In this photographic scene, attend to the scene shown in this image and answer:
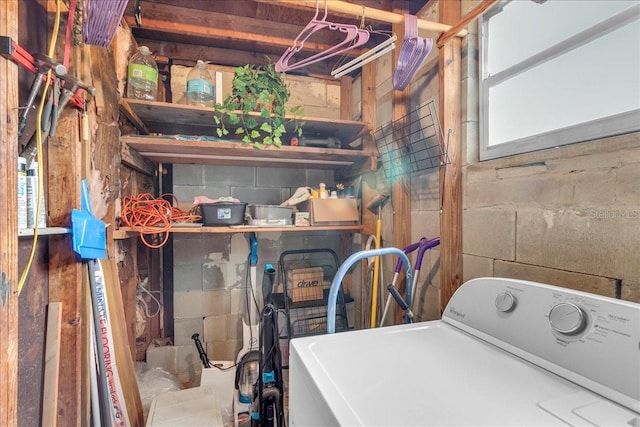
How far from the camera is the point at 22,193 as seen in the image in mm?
849

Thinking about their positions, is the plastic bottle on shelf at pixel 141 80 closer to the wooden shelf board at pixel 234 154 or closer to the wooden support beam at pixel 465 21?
the wooden shelf board at pixel 234 154

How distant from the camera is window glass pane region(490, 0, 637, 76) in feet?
2.73

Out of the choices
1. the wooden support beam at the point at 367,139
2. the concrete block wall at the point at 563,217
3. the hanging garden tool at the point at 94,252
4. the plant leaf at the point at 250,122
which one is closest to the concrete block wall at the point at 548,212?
the concrete block wall at the point at 563,217

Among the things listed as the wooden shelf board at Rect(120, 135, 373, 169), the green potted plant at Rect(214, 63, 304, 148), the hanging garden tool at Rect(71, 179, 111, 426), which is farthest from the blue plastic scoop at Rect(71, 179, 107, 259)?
the green potted plant at Rect(214, 63, 304, 148)

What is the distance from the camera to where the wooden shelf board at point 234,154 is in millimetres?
1562

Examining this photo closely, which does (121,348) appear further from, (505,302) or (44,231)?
(505,302)

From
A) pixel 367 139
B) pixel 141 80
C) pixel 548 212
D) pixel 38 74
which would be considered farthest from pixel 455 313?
pixel 141 80

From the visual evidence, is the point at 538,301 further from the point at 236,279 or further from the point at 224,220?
the point at 236,279

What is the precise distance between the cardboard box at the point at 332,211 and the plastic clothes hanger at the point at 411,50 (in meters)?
0.87

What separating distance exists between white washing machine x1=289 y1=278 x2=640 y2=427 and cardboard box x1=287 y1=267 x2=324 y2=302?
3.81 ft

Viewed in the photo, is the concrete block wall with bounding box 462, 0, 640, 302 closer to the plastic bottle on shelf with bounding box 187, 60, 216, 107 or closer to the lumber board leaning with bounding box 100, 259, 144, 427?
the plastic bottle on shelf with bounding box 187, 60, 216, 107

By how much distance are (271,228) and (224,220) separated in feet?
0.95

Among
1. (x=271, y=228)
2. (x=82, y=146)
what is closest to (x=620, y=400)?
(x=271, y=228)

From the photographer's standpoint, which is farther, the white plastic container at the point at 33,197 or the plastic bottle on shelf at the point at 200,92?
the plastic bottle on shelf at the point at 200,92
